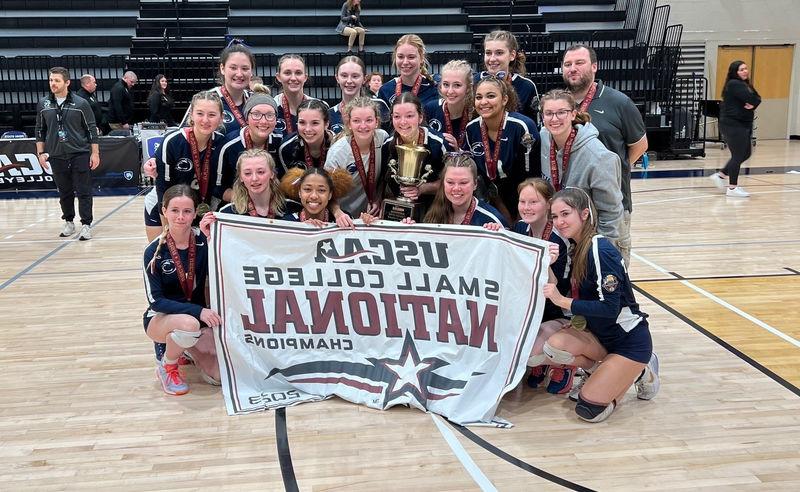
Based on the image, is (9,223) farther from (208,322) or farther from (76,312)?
(208,322)

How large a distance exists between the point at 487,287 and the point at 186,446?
1.57m

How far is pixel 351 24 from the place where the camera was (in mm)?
14844

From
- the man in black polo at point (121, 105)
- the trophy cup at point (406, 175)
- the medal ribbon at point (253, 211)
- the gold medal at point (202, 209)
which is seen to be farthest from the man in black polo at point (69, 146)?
the trophy cup at point (406, 175)

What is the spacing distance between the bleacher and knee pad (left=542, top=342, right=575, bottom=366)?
11344 millimetres

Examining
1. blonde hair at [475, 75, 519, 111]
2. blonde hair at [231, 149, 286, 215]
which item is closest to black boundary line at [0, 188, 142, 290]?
blonde hair at [231, 149, 286, 215]

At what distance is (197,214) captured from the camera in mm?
3973

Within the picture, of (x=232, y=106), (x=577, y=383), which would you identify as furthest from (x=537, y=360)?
(x=232, y=106)

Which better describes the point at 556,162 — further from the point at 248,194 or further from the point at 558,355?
the point at 248,194

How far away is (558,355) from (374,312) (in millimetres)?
922

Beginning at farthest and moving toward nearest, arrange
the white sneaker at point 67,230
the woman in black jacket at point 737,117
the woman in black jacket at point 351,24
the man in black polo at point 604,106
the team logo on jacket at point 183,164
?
the woman in black jacket at point 351,24
the woman in black jacket at point 737,117
the white sneaker at point 67,230
the man in black polo at point 604,106
the team logo on jacket at point 183,164

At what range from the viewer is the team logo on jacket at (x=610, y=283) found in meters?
3.29

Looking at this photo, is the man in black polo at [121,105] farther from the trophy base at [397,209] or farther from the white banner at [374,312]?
the trophy base at [397,209]

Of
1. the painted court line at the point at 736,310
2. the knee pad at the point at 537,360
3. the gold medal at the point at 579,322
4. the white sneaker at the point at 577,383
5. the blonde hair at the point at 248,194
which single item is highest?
the blonde hair at the point at 248,194

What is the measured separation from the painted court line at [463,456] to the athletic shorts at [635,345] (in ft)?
2.95
